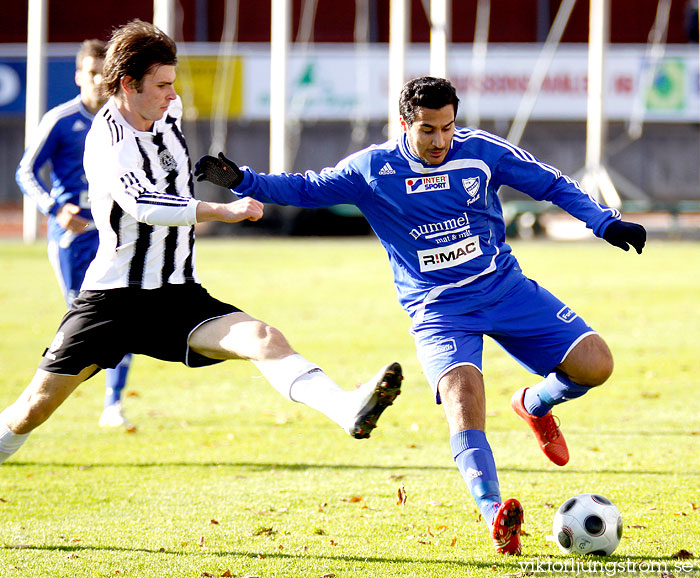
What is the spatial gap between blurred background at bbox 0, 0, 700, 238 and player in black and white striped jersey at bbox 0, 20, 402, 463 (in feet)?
75.5

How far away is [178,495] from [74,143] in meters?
2.68

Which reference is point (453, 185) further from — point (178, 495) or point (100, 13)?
point (100, 13)

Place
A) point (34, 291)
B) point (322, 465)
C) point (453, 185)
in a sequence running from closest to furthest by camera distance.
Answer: point (453, 185) < point (322, 465) < point (34, 291)

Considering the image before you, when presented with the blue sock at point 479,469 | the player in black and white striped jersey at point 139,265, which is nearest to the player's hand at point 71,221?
the player in black and white striped jersey at point 139,265

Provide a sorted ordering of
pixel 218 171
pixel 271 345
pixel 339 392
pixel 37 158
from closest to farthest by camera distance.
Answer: pixel 339 392 → pixel 271 345 → pixel 218 171 → pixel 37 158

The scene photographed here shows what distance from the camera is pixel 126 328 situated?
4598 mm

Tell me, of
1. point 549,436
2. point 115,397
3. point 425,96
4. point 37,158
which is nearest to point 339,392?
point 425,96

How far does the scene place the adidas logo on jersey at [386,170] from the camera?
5.00 metres

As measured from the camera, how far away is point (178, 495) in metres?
5.66

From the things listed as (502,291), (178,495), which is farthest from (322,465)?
(502,291)

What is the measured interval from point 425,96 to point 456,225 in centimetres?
66

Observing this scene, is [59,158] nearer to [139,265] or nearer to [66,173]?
[66,173]

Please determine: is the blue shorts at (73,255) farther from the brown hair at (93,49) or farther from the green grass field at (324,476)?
the brown hair at (93,49)

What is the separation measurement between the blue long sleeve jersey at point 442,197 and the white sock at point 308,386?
1004 millimetres
